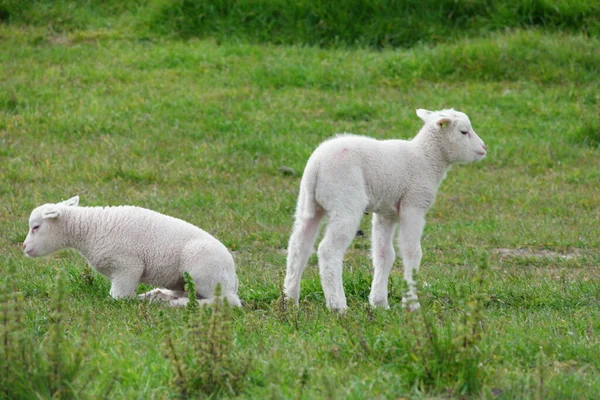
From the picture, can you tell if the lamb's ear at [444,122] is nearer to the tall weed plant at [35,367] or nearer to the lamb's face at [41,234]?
the lamb's face at [41,234]

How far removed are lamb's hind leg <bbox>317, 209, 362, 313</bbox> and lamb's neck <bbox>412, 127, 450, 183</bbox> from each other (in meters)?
0.93

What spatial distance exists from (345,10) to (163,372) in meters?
13.0

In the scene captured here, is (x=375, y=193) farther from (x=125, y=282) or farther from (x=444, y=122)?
(x=125, y=282)

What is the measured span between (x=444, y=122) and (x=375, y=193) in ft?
2.87

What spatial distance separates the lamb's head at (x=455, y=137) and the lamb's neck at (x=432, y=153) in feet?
0.11

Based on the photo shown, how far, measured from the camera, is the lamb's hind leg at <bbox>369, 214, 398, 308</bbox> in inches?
293

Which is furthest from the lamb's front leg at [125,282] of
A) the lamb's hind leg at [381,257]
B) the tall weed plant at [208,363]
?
the tall weed plant at [208,363]

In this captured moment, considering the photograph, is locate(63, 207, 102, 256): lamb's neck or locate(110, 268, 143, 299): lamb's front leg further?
locate(63, 207, 102, 256): lamb's neck

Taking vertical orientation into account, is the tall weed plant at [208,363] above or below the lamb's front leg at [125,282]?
above

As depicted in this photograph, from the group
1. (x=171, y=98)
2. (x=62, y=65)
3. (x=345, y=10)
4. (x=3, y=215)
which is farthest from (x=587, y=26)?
(x=3, y=215)

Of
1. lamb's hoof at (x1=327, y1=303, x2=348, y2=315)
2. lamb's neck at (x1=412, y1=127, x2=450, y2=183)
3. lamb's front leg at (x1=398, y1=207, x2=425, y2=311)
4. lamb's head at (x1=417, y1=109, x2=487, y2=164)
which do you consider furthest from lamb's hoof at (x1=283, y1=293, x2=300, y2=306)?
lamb's head at (x1=417, y1=109, x2=487, y2=164)

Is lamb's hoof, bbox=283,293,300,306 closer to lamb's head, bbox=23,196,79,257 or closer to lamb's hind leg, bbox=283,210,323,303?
lamb's hind leg, bbox=283,210,323,303

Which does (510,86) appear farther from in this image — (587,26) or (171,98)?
(171,98)

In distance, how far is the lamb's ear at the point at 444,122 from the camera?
766 centimetres
